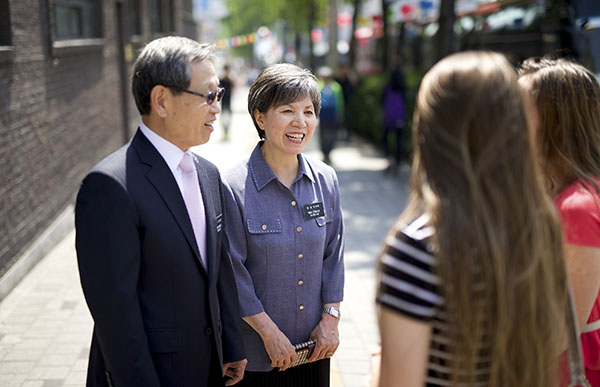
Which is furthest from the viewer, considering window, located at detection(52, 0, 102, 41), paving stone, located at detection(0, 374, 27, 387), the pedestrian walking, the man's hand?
the pedestrian walking

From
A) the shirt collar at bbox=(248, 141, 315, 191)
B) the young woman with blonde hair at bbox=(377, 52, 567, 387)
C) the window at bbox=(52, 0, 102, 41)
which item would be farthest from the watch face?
the window at bbox=(52, 0, 102, 41)

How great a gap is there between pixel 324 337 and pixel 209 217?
784mm

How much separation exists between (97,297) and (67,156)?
6439mm

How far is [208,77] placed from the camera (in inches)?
90.7

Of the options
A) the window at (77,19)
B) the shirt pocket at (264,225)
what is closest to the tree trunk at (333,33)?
the window at (77,19)

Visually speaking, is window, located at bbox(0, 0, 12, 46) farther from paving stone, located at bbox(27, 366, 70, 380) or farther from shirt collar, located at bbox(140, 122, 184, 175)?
shirt collar, located at bbox(140, 122, 184, 175)

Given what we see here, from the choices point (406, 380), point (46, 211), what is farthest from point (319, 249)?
point (46, 211)

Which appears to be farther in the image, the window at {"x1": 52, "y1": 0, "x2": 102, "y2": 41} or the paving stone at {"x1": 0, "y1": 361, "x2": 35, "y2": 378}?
the window at {"x1": 52, "y1": 0, "x2": 102, "y2": 41}

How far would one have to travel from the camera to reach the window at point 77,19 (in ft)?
28.2

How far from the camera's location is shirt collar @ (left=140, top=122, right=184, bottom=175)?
226 centimetres

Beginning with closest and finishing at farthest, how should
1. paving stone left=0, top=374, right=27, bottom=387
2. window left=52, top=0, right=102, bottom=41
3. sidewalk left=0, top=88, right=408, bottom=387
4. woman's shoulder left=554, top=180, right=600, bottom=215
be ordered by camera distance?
woman's shoulder left=554, top=180, right=600, bottom=215 < paving stone left=0, top=374, right=27, bottom=387 < sidewalk left=0, top=88, right=408, bottom=387 < window left=52, top=0, right=102, bottom=41

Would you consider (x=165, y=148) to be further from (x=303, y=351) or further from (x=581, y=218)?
(x=581, y=218)

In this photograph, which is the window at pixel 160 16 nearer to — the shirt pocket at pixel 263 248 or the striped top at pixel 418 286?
the shirt pocket at pixel 263 248

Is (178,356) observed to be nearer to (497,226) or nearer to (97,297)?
(97,297)
